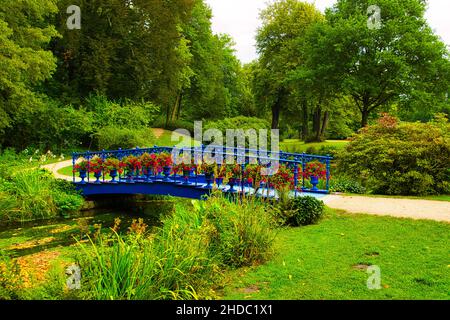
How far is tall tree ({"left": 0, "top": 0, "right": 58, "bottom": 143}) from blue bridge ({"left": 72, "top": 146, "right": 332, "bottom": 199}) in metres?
6.67

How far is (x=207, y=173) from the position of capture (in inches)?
457

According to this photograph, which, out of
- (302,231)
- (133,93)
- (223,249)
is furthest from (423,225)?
(133,93)

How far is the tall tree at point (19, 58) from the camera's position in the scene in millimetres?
18281

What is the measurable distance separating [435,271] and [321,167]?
6.17 m

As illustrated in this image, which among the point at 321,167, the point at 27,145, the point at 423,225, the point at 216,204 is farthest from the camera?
the point at 27,145

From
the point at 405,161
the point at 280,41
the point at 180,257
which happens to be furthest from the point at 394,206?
the point at 280,41

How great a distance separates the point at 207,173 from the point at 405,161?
21.7ft

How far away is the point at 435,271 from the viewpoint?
586cm

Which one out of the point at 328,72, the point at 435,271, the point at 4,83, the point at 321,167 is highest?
the point at 328,72

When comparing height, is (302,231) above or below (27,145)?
below

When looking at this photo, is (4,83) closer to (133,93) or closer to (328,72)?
(133,93)

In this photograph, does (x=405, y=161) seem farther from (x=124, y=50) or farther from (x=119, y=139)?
(x=124, y=50)

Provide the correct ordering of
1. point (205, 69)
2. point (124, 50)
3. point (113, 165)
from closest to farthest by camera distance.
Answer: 1. point (113, 165)
2. point (124, 50)
3. point (205, 69)

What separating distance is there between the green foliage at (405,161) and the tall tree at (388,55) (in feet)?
42.0
